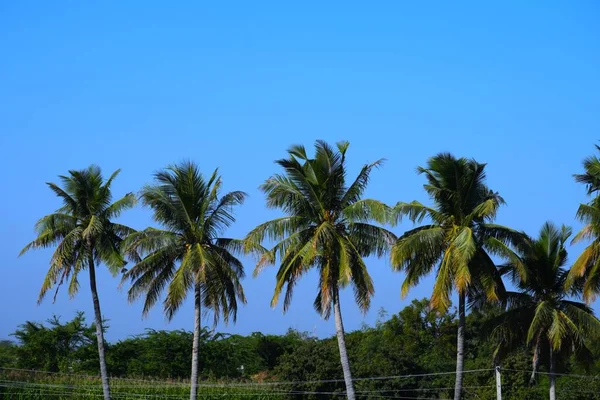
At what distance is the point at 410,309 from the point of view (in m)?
52.0

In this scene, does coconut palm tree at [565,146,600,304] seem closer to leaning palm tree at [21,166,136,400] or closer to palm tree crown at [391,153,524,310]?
palm tree crown at [391,153,524,310]

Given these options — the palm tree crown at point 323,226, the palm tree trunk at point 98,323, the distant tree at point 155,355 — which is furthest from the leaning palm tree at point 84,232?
the distant tree at point 155,355

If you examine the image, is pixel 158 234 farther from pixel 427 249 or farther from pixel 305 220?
pixel 427 249

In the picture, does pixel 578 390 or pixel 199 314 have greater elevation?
pixel 199 314

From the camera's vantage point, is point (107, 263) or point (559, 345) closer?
point (559, 345)

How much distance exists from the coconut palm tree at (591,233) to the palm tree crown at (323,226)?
19.3ft

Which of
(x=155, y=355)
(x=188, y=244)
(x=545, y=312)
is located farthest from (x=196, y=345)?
(x=155, y=355)

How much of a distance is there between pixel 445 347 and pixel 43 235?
26.4m

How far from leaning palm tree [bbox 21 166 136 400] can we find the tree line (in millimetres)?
66

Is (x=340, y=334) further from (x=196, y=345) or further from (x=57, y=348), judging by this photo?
(x=57, y=348)

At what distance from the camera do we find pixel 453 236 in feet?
90.8

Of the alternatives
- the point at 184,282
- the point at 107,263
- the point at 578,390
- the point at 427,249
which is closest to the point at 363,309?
the point at 427,249

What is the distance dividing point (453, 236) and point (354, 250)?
3313 millimetres

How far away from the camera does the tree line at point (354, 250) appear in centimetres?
2691
